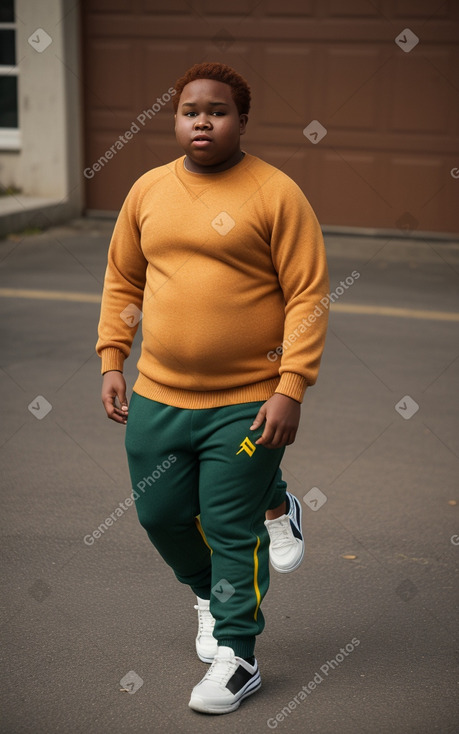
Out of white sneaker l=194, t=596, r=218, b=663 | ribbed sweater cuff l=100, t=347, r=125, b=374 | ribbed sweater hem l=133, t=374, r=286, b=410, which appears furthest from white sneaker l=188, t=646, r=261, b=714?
ribbed sweater cuff l=100, t=347, r=125, b=374

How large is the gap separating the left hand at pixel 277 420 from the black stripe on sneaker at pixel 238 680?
625 mm

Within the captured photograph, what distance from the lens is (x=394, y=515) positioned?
400 cm

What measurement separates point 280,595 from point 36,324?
13.3 feet

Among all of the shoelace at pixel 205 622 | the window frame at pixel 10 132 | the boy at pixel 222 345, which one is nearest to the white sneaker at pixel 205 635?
the shoelace at pixel 205 622

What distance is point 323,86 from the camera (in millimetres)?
10523

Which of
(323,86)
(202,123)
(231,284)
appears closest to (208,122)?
(202,123)

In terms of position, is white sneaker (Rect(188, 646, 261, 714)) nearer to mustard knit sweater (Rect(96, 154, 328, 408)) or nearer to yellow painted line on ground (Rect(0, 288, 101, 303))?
mustard knit sweater (Rect(96, 154, 328, 408))

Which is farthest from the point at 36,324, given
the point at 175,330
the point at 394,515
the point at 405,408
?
the point at 175,330

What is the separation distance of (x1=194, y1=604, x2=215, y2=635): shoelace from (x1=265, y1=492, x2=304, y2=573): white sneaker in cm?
27

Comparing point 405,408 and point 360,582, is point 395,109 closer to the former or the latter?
point 405,408

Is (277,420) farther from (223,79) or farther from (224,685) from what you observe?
(223,79)

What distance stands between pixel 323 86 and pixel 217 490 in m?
8.62

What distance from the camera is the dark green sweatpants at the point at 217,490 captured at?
2604 mm

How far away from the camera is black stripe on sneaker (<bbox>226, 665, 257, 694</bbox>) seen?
2.67m
